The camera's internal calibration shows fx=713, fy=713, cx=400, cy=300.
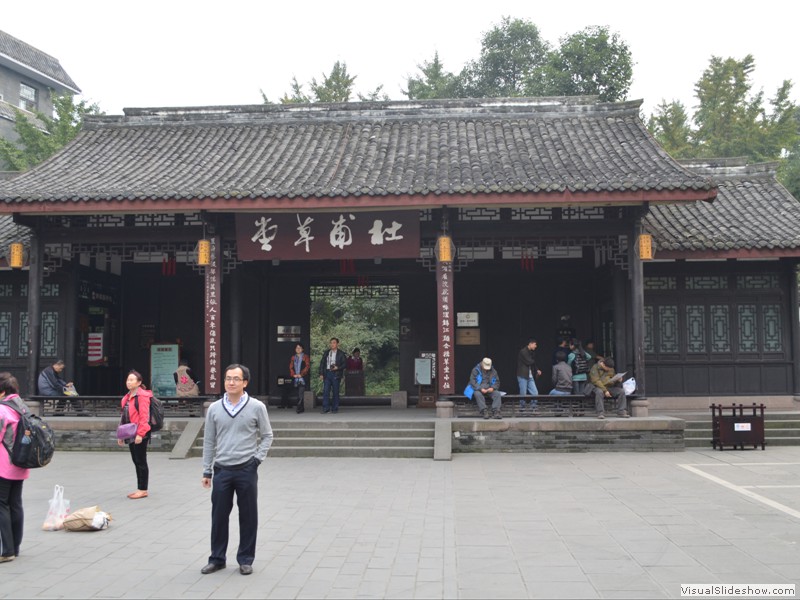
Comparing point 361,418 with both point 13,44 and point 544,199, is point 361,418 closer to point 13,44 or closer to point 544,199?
point 544,199

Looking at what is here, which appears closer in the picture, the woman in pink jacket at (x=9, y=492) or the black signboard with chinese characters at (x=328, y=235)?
the woman in pink jacket at (x=9, y=492)

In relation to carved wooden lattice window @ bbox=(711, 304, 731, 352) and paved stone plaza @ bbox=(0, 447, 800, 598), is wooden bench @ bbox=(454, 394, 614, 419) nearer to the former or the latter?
paved stone plaza @ bbox=(0, 447, 800, 598)

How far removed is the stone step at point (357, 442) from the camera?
36.6ft

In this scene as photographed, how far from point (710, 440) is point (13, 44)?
113 feet

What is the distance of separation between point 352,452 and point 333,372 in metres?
2.88

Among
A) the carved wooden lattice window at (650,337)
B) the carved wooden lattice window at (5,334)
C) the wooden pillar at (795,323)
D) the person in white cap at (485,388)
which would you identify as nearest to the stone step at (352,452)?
the person in white cap at (485,388)

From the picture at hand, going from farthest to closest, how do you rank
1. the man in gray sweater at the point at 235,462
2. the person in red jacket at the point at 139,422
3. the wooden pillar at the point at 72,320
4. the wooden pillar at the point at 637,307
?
the wooden pillar at the point at 72,320
the wooden pillar at the point at 637,307
the person in red jacket at the point at 139,422
the man in gray sweater at the point at 235,462

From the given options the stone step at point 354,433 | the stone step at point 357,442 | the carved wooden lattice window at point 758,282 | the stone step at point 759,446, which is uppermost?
the carved wooden lattice window at point 758,282

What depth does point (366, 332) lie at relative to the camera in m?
25.8

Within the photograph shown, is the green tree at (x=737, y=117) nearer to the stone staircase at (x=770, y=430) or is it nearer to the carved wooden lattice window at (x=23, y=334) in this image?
the stone staircase at (x=770, y=430)

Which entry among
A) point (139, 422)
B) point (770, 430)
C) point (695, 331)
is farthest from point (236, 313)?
point (770, 430)

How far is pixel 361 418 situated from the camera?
1213 cm

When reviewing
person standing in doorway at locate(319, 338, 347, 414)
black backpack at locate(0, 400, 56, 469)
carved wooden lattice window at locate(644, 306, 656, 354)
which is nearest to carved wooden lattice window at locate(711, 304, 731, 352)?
carved wooden lattice window at locate(644, 306, 656, 354)

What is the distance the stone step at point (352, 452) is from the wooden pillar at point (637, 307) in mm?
3727
